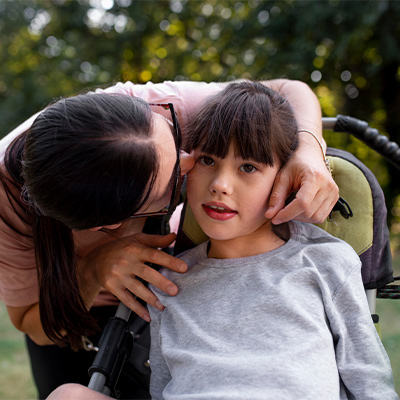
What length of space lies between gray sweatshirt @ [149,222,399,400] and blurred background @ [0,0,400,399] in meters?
2.26

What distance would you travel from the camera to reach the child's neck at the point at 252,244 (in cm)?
145

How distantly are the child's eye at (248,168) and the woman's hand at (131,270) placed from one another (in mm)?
376

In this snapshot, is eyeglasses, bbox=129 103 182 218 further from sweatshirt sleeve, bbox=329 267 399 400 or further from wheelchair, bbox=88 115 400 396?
sweatshirt sleeve, bbox=329 267 399 400

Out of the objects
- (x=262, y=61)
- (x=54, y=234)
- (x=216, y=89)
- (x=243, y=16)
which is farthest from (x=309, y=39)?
(x=54, y=234)

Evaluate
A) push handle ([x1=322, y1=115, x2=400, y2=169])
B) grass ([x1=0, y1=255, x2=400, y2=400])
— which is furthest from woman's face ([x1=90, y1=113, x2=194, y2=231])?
grass ([x1=0, y1=255, x2=400, y2=400])

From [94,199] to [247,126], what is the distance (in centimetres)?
48

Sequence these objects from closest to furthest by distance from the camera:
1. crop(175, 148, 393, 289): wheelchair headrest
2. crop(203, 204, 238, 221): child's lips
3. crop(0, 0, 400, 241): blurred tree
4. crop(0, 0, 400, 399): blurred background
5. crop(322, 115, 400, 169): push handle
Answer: crop(203, 204, 238, 221): child's lips
crop(175, 148, 393, 289): wheelchair headrest
crop(322, 115, 400, 169): push handle
crop(0, 0, 400, 399): blurred background
crop(0, 0, 400, 241): blurred tree

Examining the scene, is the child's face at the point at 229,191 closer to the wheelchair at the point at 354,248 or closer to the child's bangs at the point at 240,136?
the child's bangs at the point at 240,136

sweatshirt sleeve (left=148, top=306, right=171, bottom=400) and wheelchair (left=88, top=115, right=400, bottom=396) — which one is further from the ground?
wheelchair (left=88, top=115, right=400, bottom=396)

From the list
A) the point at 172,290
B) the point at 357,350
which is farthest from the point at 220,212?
the point at 357,350

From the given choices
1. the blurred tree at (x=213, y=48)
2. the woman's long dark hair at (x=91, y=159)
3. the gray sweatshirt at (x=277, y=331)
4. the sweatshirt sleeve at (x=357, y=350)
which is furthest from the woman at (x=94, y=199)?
the blurred tree at (x=213, y=48)

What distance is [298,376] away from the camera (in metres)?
1.13

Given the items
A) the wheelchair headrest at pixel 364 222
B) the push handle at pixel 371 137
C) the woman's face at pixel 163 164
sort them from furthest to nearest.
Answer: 1. the push handle at pixel 371 137
2. the wheelchair headrest at pixel 364 222
3. the woman's face at pixel 163 164

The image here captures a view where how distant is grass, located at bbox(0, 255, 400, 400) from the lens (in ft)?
10.4
